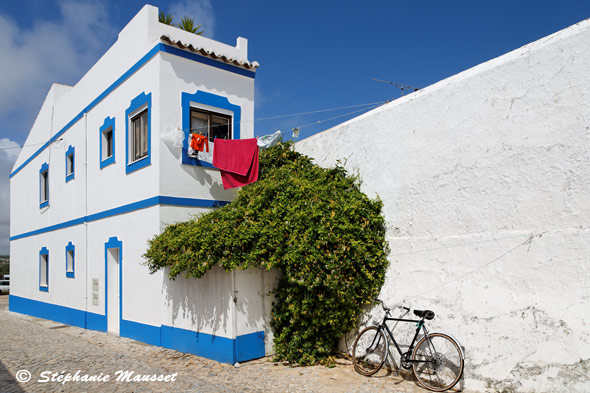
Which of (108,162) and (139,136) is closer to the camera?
(139,136)

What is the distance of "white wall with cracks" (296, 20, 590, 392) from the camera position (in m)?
5.03

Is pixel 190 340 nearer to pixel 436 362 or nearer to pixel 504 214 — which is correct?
pixel 436 362

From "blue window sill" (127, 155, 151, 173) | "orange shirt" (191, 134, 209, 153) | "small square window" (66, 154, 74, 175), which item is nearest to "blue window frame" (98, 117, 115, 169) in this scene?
"blue window sill" (127, 155, 151, 173)

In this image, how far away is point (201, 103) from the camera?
A: 10156 mm

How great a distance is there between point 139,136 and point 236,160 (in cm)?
254

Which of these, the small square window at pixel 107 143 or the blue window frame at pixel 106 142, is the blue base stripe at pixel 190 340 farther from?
the small square window at pixel 107 143

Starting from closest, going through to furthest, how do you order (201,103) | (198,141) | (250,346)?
(250,346), (198,141), (201,103)

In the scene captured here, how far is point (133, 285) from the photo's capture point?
32.7ft

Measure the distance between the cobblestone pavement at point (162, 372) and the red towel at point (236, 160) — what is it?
360 cm

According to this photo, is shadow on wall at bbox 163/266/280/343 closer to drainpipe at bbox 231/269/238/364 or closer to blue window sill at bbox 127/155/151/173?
drainpipe at bbox 231/269/238/364

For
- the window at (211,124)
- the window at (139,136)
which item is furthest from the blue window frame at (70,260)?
the window at (211,124)

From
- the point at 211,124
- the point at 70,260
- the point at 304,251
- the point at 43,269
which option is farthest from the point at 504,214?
the point at 43,269

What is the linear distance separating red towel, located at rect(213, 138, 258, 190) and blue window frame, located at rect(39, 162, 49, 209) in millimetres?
9961

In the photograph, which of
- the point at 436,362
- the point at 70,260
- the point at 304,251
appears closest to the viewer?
the point at 436,362
